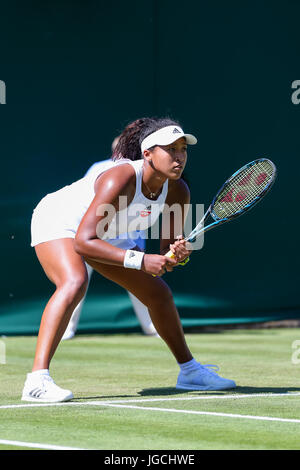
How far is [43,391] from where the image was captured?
4.05m

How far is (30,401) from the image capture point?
161 inches

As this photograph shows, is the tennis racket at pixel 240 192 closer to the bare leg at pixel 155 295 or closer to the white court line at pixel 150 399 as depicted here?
the bare leg at pixel 155 295

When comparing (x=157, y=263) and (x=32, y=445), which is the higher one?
(x=157, y=263)

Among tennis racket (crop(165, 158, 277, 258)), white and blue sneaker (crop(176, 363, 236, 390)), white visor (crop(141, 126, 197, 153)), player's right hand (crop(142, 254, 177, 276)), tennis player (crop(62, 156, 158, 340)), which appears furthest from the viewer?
tennis player (crop(62, 156, 158, 340))

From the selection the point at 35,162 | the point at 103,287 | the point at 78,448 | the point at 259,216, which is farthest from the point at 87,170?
the point at 78,448

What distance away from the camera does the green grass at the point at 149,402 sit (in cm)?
315

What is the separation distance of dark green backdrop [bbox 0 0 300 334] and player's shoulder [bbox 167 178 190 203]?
339cm

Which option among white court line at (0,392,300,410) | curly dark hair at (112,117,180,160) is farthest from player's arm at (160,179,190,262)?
white court line at (0,392,300,410)

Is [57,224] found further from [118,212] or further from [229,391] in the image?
[229,391]

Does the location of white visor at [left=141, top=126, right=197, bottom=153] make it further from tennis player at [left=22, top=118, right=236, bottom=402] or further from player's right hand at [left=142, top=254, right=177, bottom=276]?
player's right hand at [left=142, top=254, right=177, bottom=276]

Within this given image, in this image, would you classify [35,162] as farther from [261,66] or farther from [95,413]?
[95,413]

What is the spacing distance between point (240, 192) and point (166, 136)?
0.47 metres

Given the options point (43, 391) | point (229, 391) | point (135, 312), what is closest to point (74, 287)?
point (43, 391)

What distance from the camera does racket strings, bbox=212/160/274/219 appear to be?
431 centimetres
